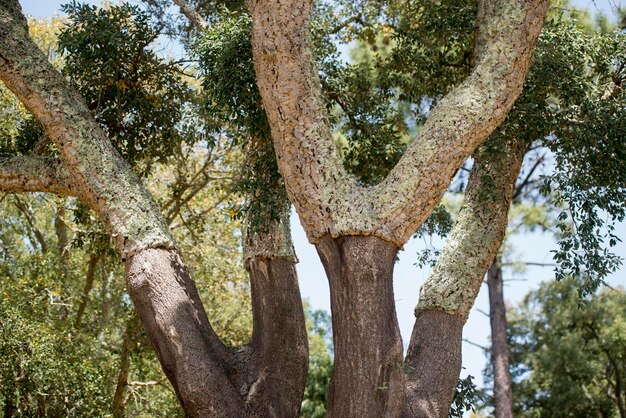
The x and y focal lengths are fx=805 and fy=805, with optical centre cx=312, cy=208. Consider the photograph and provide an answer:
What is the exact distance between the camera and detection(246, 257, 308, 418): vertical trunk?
5.91 m

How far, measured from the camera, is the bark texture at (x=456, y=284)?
5.90m

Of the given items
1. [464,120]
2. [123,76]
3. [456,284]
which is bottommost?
[456,284]

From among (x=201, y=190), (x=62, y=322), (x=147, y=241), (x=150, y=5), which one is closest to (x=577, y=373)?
(x=201, y=190)

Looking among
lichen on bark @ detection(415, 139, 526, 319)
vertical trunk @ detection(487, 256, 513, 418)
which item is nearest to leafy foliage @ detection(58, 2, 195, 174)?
lichen on bark @ detection(415, 139, 526, 319)

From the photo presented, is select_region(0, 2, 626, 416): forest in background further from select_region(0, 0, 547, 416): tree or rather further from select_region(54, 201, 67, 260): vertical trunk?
select_region(0, 0, 547, 416): tree

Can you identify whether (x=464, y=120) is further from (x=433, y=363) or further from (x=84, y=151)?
(x=84, y=151)

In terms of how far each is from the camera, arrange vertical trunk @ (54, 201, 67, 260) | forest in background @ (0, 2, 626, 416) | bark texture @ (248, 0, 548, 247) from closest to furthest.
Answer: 1. bark texture @ (248, 0, 548, 247)
2. forest in background @ (0, 2, 626, 416)
3. vertical trunk @ (54, 201, 67, 260)

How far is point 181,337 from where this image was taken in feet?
18.9

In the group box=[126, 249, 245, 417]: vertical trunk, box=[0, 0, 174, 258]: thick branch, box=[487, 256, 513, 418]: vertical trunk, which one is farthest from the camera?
box=[487, 256, 513, 418]: vertical trunk

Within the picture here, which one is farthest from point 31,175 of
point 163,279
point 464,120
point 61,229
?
point 61,229

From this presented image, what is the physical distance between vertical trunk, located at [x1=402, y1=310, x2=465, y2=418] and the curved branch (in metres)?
3.03

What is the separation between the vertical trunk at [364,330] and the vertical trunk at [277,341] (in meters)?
0.64

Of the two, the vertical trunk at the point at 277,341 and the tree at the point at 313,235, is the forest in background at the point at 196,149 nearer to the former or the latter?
the vertical trunk at the point at 277,341

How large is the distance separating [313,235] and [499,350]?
9589mm
